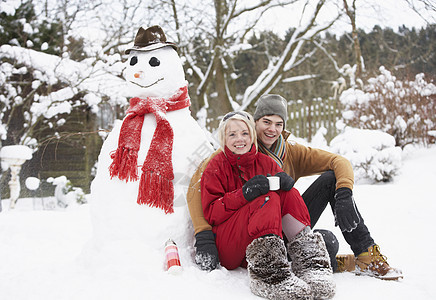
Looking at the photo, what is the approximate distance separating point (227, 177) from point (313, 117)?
24.0 ft

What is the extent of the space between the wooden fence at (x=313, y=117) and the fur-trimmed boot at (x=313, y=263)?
7211 mm

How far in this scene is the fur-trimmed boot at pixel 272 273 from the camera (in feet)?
5.45

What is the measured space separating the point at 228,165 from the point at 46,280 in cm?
116

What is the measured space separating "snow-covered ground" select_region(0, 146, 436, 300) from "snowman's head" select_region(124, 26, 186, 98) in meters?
1.04

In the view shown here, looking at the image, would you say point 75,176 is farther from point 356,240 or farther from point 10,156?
point 356,240

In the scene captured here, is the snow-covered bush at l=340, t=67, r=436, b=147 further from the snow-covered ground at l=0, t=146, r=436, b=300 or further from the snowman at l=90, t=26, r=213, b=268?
the snowman at l=90, t=26, r=213, b=268

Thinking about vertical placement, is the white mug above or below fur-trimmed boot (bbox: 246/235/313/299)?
above

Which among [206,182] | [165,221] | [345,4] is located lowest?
[165,221]

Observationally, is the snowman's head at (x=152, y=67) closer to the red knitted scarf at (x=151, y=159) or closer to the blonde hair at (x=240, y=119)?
the red knitted scarf at (x=151, y=159)

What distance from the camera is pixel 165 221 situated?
84.8 inches

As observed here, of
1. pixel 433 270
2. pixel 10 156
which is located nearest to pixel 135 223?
pixel 433 270

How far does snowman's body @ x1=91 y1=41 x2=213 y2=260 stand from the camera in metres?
2.15

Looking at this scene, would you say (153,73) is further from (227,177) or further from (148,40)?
(227,177)

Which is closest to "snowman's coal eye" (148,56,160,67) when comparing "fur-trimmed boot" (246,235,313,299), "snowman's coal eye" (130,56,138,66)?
"snowman's coal eye" (130,56,138,66)
